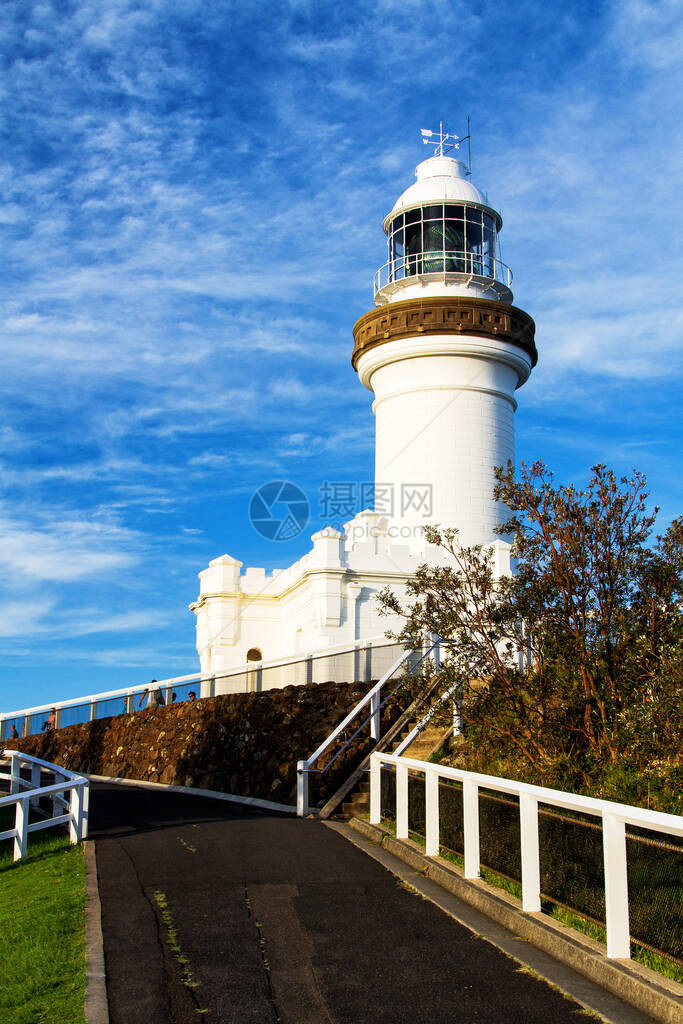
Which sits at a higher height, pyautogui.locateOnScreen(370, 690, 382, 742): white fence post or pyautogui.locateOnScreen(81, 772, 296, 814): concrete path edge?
pyautogui.locateOnScreen(370, 690, 382, 742): white fence post

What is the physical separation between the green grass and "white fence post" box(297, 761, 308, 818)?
14.0ft

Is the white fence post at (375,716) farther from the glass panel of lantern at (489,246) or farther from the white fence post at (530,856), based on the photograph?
the glass panel of lantern at (489,246)

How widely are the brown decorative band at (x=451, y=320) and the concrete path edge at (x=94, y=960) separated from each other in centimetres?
2050

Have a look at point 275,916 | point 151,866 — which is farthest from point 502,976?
point 151,866

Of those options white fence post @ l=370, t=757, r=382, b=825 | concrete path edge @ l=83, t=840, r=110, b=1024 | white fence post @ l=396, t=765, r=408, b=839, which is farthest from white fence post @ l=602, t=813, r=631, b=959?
white fence post @ l=370, t=757, r=382, b=825

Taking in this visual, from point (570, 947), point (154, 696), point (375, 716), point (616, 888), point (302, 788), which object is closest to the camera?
point (616, 888)

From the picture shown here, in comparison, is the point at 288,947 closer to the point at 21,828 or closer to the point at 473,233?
the point at 21,828

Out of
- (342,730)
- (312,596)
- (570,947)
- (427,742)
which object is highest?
(312,596)

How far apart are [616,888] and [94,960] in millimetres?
3695

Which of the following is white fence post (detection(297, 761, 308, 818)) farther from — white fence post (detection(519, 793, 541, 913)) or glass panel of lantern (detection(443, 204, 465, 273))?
glass panel of lantern (detection(443, 204, 465, 273))

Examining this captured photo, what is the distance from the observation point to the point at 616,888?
6.55 m

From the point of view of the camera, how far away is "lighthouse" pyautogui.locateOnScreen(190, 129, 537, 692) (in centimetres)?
2755

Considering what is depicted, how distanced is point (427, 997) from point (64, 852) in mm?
7134

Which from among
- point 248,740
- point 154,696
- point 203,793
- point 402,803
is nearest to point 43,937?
point 402,803
